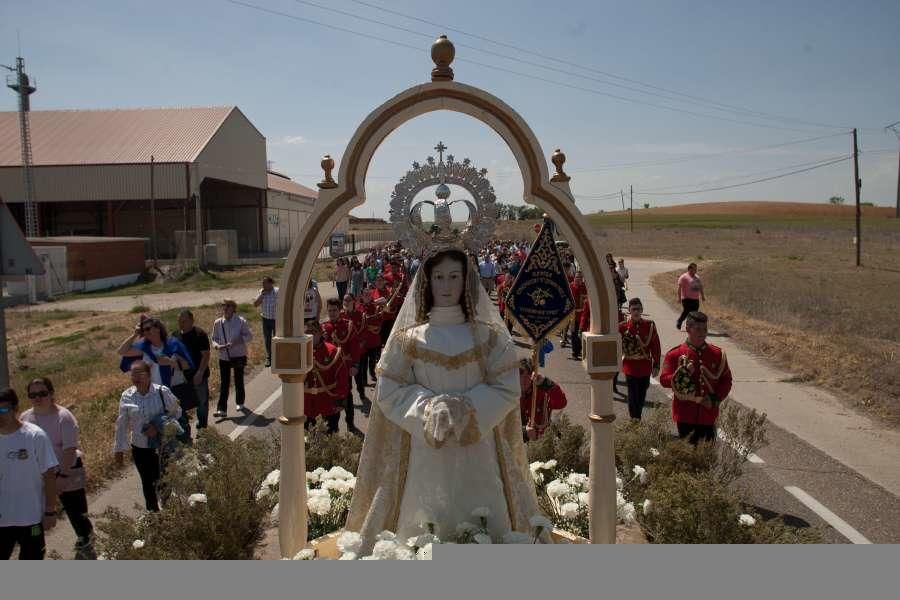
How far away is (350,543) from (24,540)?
2316mm

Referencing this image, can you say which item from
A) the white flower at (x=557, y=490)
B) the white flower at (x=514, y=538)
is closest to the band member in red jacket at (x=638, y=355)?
the white flower at (x=557, y=490)

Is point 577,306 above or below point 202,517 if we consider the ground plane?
above

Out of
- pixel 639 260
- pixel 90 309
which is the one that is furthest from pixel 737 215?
pixel 90 309

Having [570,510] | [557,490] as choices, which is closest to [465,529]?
[570,510]

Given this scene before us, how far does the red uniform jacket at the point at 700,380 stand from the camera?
7.04 metres

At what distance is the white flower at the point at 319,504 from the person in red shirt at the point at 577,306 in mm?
7981

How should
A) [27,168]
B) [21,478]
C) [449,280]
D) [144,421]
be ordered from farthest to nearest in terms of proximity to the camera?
1. [27,168]
2. [144,421]
3. [21,478]
4. [449,280]

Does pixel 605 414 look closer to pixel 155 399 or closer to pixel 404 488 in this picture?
pixel 404 488

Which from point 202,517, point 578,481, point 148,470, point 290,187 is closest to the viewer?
point 202,517

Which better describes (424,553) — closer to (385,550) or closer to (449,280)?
(385,550)

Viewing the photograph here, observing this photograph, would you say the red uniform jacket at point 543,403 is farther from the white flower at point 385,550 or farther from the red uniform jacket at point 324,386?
the white flower at point 385,550

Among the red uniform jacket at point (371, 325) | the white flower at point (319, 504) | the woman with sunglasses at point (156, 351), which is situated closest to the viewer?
the white flower at point (319, 504)

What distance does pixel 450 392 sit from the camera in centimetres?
453

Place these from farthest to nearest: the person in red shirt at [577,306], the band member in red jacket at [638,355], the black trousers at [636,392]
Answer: the person in red shirt at [577,306], the black trousers at [636,392], the band member in red jacket at [638,355]
